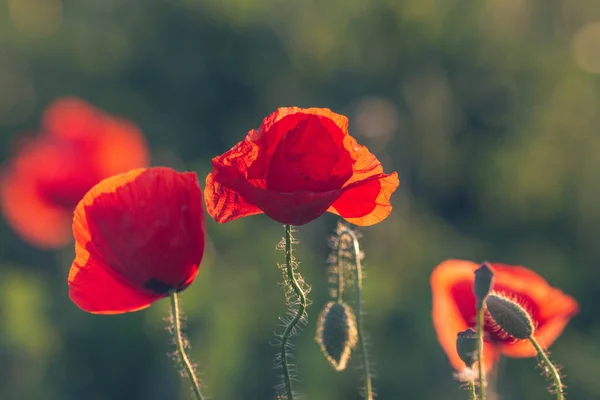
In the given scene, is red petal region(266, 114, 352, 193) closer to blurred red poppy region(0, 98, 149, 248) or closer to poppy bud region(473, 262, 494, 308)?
poppy bud region(473, 262, 494, 308)

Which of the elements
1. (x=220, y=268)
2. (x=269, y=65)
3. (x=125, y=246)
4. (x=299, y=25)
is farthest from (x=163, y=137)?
(x=125, y=246)

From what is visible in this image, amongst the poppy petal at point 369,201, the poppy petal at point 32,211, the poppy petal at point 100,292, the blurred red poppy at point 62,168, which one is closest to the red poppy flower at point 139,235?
the poppy petal at point 100,292

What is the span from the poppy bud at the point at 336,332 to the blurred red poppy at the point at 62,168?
4.30ft

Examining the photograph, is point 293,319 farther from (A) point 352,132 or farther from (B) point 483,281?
(A) point 352,132

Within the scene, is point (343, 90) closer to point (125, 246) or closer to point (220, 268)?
point (220, 268)

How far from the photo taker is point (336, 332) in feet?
2.11

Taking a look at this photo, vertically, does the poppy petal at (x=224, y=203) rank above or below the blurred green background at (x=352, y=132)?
below

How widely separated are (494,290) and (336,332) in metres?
0.18

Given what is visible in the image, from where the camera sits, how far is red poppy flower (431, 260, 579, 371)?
0.74 meters

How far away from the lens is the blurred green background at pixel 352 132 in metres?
2.73

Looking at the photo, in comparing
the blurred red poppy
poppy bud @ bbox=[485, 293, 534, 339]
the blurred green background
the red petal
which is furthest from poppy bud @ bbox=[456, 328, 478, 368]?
the blurred green background

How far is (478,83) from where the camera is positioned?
4742mm

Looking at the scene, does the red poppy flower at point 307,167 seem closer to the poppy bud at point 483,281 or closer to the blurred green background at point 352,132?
the poppy bud at point 483,281

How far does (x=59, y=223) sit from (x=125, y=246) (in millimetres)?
1498
